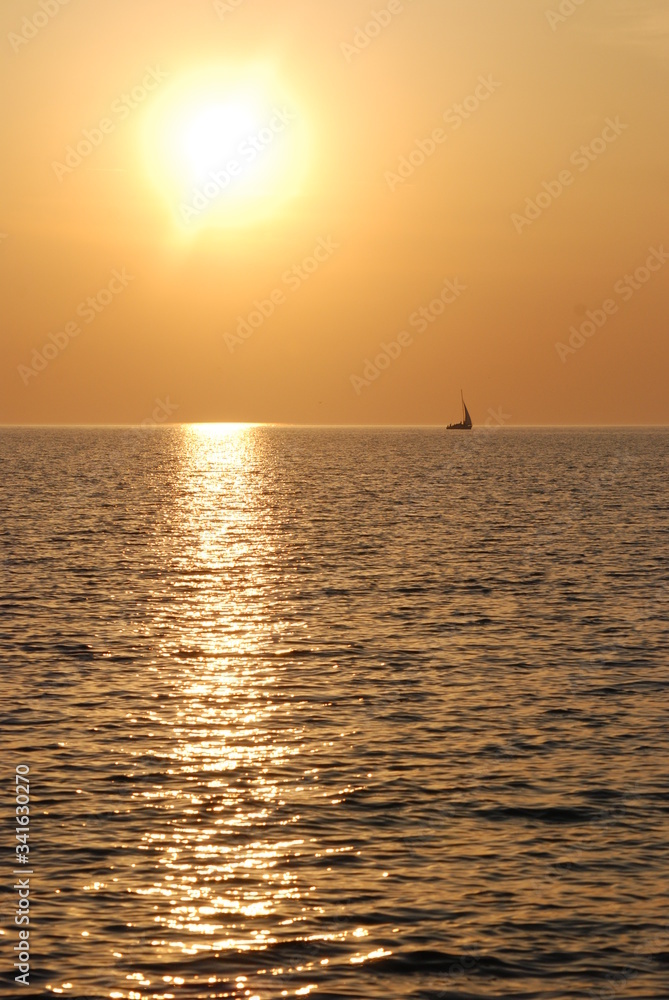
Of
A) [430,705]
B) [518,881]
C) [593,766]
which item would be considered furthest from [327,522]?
[518,881]

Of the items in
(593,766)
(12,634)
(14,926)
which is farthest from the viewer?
(12,634)

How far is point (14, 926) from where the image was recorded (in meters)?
19.2

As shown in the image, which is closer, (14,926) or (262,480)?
(14,926)

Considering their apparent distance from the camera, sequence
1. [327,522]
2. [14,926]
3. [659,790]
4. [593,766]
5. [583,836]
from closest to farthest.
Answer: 1. [14,926]
2. [583,836]
3. [659,790]
4. [593,766]
5. [327,522]

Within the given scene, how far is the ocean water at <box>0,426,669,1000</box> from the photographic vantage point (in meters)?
18.4

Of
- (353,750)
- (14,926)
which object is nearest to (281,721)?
(353,750)

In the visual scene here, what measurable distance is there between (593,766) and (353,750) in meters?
5.49

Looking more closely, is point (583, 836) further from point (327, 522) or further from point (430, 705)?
point (327, 522)

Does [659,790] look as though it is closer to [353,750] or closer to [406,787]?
[406,787]

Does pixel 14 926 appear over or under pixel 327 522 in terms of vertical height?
under

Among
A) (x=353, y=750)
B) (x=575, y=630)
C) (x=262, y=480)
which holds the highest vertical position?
(x=262, y=480)

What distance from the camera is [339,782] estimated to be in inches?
1049

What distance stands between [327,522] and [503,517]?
Answer: 14.9 m

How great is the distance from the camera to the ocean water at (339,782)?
18375 millimetres
